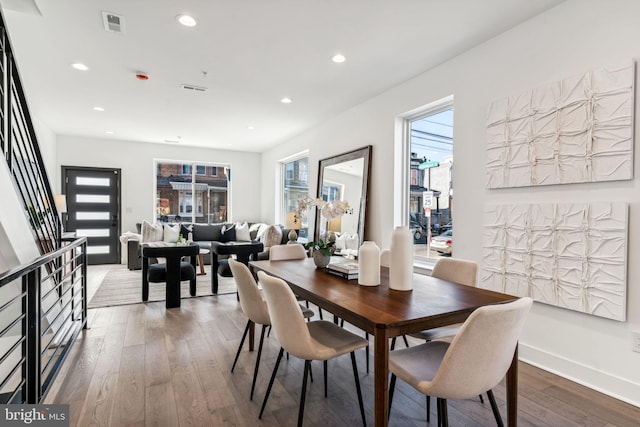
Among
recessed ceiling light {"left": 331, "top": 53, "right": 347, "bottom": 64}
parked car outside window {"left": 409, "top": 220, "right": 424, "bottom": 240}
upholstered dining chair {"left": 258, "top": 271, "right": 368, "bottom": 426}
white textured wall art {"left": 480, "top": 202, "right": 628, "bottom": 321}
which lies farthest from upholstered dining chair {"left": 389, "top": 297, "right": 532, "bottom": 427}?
recessed ceiling light {"left": 331, "top": 53, "right": 347, "bottom": 64}

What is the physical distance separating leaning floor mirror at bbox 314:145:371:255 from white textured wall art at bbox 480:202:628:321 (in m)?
1.76

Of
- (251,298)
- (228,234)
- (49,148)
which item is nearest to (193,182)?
(228,234)

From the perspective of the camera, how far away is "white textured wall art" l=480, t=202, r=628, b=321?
2131 millimetres

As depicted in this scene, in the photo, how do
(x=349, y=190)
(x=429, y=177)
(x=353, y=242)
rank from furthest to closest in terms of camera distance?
(x=349, y=190), (x=353, y=242), (x=429, y=177)

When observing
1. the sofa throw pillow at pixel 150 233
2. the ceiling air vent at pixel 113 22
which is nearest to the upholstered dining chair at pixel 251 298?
the ceiling air vent at pixel 113 22

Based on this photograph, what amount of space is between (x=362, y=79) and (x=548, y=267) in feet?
8.48

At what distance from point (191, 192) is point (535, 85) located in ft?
23.5

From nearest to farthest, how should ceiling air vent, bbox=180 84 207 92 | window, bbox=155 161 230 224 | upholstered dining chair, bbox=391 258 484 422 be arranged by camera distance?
upholstered dining chair, bbox=391 258 484 422, ceiling air vent, bbox=180 84 207 92, window, bbox=155 161 230 224

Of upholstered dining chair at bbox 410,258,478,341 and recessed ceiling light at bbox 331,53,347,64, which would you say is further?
recessed ceiling light at bbox 331,53,347,64

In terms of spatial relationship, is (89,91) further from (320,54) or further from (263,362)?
(263,362)

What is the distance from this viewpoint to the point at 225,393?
215cm

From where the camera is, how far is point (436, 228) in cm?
374

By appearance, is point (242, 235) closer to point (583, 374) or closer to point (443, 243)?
point (443, 243)

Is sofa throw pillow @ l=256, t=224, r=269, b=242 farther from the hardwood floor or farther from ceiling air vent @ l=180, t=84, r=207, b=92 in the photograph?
the hardwood floor
